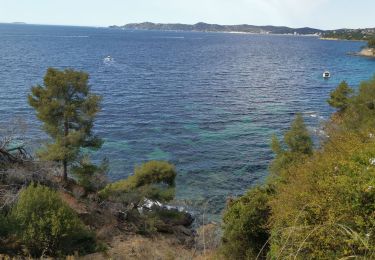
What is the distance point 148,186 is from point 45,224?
Answer: 12941mm

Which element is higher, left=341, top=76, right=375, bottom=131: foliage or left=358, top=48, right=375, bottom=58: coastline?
left=341, top=76, right=375, bottom=131: foliage

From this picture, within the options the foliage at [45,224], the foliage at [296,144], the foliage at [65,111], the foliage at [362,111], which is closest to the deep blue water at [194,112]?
the foliage at [65,111]

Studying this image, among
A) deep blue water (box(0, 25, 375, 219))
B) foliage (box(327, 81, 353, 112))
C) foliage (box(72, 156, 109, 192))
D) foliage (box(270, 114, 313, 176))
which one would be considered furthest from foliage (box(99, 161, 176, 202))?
foliage (box(327, 81, 353, 112))

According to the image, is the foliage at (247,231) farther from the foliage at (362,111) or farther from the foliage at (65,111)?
the foliage at (362,111)

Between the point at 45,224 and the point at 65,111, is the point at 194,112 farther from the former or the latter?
the point at 45,224

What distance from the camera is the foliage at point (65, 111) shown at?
30578mm

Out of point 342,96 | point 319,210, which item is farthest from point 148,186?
point 342,96

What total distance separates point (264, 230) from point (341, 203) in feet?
26.7

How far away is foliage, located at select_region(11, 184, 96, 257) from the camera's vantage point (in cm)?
1991

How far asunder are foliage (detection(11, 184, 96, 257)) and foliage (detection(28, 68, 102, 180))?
9419 millimetres

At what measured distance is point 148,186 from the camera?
106ft

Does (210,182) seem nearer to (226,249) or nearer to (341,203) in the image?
(226,249)

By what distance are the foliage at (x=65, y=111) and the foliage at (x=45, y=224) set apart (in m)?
9.42

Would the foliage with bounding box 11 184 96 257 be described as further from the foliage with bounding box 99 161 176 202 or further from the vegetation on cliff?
the foliage with bounding box 99 161 176 202
